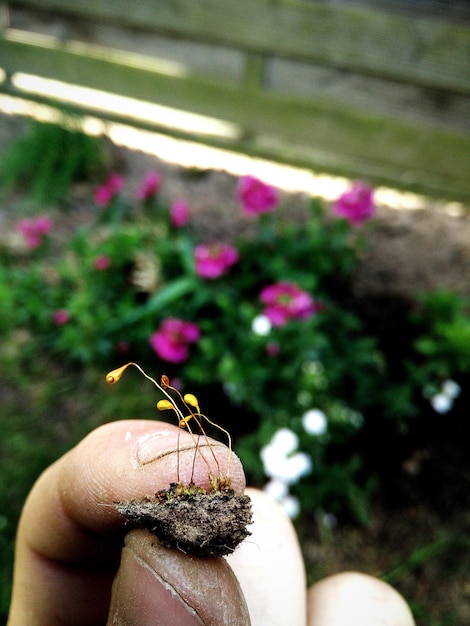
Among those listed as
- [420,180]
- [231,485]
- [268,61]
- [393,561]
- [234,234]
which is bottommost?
[393,561]

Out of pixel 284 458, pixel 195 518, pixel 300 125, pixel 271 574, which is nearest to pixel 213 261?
pixel 284 458

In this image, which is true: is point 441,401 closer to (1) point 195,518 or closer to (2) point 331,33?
(1) point 195,518

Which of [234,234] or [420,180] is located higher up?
[420,180]

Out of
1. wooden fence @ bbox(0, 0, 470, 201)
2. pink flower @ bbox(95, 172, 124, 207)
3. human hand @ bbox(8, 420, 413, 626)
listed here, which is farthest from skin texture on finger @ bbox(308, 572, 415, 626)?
wooden fence @ bbox(0, 0, 470, 201)

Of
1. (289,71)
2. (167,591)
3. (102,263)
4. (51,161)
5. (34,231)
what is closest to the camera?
(167,591)

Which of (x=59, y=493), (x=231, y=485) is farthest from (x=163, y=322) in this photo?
(x=231, y=485)

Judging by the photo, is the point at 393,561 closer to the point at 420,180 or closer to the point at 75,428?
the point at 75,428

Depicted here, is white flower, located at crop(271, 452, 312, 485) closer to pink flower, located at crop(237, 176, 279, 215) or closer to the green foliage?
pink flower, located at crop(237, 176, 279, 215)
